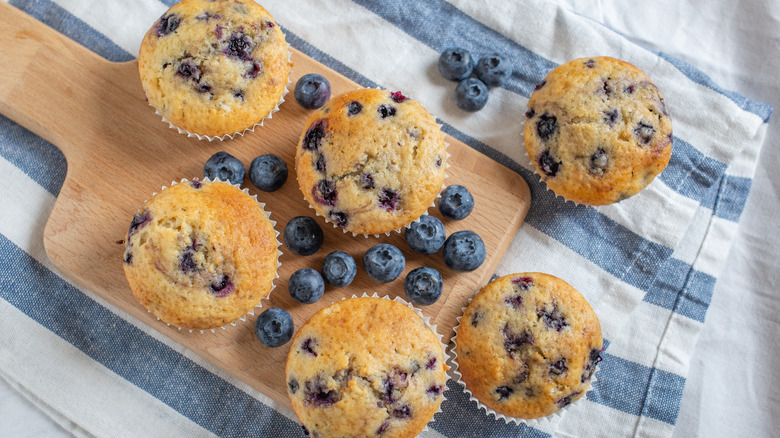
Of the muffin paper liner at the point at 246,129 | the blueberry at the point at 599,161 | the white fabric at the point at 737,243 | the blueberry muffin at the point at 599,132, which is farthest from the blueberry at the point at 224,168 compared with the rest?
the white fabric at the point at 737,243

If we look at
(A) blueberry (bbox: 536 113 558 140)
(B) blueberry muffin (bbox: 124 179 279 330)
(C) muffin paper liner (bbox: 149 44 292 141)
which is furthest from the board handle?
(A) blueberry (bbox: 536 113 558 140)

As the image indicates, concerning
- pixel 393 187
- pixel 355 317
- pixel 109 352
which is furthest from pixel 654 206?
pixel 109 352

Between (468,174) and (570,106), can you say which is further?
(468,174)

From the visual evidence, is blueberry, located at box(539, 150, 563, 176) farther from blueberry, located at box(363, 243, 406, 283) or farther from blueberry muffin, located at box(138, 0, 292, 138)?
blueberry muffin, located at box(138, 0, 292, 138)

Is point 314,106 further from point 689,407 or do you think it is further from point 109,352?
point 689,407

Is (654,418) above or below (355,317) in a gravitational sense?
above
